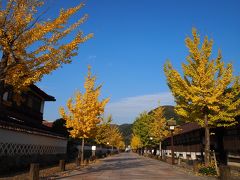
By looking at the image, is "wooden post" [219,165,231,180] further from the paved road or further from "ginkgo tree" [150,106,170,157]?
"ginkgo tree" [150,106,170,157]

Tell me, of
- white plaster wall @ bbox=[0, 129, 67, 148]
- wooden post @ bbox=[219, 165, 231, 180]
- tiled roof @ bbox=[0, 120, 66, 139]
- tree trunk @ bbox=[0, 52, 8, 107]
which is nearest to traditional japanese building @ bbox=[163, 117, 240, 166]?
wooden post @ bbox=[219, 165, 231, 180]

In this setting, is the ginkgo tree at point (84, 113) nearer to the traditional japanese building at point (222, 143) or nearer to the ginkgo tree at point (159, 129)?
the traditional japanese building at point (222, 143)

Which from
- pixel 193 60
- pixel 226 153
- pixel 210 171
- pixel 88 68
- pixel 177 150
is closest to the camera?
pixel 210 171

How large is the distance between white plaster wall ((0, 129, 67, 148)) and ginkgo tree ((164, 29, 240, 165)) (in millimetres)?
11217

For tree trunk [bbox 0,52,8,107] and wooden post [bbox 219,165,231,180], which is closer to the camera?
tree trunk [bbox 0,52,8,107]

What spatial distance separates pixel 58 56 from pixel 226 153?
1742cm

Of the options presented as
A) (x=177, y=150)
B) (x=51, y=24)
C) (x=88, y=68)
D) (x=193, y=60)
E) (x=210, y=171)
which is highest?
(x=88, y=68)

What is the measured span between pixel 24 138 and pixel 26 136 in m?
0.49

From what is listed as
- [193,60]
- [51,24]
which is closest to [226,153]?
[193,60]

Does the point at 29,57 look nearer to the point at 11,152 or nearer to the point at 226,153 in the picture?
the point at 11,152

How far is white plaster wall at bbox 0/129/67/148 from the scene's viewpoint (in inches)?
705

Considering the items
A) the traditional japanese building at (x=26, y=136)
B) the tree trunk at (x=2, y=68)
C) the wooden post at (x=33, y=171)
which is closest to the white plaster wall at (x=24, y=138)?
the traditional japanese building at (x=26, y=136)

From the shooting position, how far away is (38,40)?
12930mm

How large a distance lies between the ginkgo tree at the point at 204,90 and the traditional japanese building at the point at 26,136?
34.3 ft
